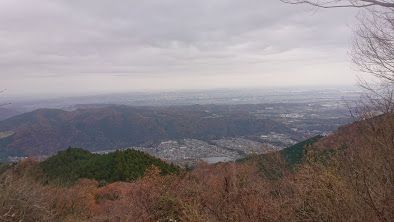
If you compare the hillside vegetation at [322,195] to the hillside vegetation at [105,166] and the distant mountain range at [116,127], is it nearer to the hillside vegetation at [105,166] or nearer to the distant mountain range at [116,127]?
the hillside vegetation at [105,166]

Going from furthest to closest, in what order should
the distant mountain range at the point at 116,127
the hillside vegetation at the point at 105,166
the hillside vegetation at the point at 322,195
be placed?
the distant mountain range at the point at 116,127 < the hillside vegetation at the point at 105,166 < the hillside vegetation at the point at 322,195

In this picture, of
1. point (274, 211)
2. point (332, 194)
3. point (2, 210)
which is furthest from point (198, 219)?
point (2, 210)

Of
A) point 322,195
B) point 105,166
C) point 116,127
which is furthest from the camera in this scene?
point 116,127

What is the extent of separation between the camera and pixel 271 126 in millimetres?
85688

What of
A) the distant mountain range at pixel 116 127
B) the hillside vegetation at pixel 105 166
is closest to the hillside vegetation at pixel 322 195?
the hillside vegetation at pixel 105 166

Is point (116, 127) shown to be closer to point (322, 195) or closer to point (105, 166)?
point (105, 166)

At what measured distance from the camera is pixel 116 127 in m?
114

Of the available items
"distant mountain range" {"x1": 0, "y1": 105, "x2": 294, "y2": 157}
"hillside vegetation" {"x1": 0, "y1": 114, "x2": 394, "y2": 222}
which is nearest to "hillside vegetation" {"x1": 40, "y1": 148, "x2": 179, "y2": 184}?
"hillside vegetation" {"x1": 0, "y1": 114, "x2": 394, "y2": 222}

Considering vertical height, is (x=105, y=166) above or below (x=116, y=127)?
above

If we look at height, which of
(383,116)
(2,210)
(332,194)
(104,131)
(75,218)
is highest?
(383,116)

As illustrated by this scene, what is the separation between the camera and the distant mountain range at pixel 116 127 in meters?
93.4

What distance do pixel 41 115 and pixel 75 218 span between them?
11718cm

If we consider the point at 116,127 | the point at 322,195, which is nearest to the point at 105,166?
the point at 322,195

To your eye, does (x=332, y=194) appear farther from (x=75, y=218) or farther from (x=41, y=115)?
(x=41, y=115)
